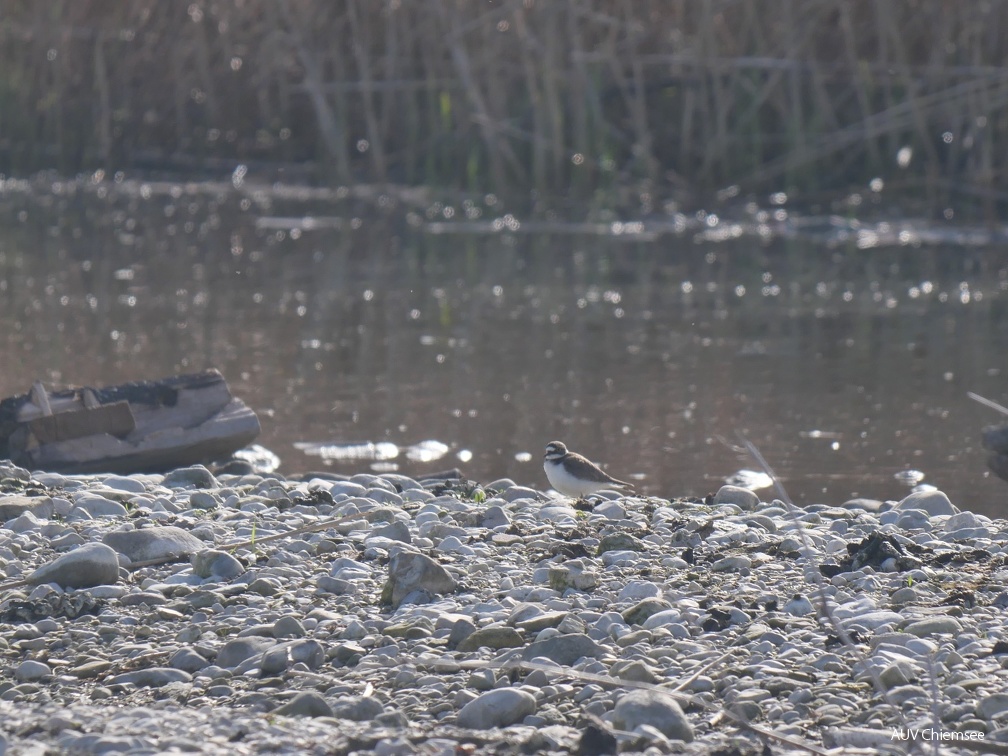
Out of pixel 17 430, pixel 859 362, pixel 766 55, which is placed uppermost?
pixel 766 55

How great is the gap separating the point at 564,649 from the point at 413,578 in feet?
2.21

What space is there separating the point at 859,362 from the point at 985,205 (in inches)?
291

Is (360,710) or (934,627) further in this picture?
(934,627)

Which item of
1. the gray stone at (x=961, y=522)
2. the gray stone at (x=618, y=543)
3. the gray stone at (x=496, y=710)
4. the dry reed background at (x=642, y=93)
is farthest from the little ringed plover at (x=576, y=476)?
the dry reed background at (x=642, y=93)

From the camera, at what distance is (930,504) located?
5.71 meters

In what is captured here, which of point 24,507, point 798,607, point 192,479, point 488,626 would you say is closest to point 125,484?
point 192,479

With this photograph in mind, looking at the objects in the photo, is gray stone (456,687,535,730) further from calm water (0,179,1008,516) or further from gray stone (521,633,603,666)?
calm water (0,179,1008,516)

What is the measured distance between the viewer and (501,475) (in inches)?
285

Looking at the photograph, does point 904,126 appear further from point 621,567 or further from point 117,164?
point 621,567

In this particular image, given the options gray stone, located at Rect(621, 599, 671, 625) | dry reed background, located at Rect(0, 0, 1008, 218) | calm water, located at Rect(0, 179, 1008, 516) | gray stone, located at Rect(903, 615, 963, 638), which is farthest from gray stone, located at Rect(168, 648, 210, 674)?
dry reed background, located at Rect(0, 0, 1008, 218)

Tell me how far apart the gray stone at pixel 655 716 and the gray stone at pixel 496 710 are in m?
0.22

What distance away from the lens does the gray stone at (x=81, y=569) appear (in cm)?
435

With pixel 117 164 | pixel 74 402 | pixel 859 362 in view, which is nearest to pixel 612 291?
pixel 859 362
